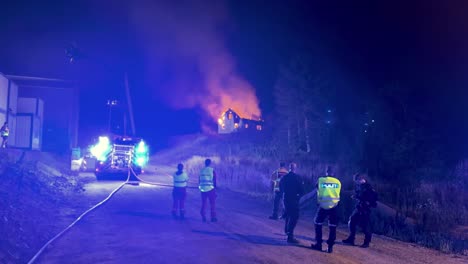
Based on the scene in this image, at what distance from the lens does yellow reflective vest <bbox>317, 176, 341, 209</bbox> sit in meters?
9.50

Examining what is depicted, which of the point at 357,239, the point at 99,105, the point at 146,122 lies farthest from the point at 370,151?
the point at 146,122

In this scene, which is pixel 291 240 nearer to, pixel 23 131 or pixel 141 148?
pixel 141 148

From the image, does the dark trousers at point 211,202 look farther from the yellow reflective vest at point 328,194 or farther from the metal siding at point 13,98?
the metal siding at point 13,98

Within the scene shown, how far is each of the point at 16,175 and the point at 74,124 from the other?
20.6 meters

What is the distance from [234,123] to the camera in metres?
65.0

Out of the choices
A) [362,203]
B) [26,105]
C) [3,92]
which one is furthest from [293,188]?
[26,105]

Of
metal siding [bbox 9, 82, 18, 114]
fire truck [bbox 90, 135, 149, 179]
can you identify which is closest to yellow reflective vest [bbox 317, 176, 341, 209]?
fire truck [bbox 90, 135, 149, 179]

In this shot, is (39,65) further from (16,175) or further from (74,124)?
(16,175)

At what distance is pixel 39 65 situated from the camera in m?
30.3

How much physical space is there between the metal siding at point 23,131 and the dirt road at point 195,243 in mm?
19430

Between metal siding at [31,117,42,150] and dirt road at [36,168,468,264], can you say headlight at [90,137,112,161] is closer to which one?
metal siding at [31,117,42,150]

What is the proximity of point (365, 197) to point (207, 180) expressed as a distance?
4719 mm

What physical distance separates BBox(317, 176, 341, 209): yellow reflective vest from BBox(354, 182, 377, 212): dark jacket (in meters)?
1.02

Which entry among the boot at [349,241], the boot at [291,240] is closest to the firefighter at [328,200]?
the boot at [291,240]
